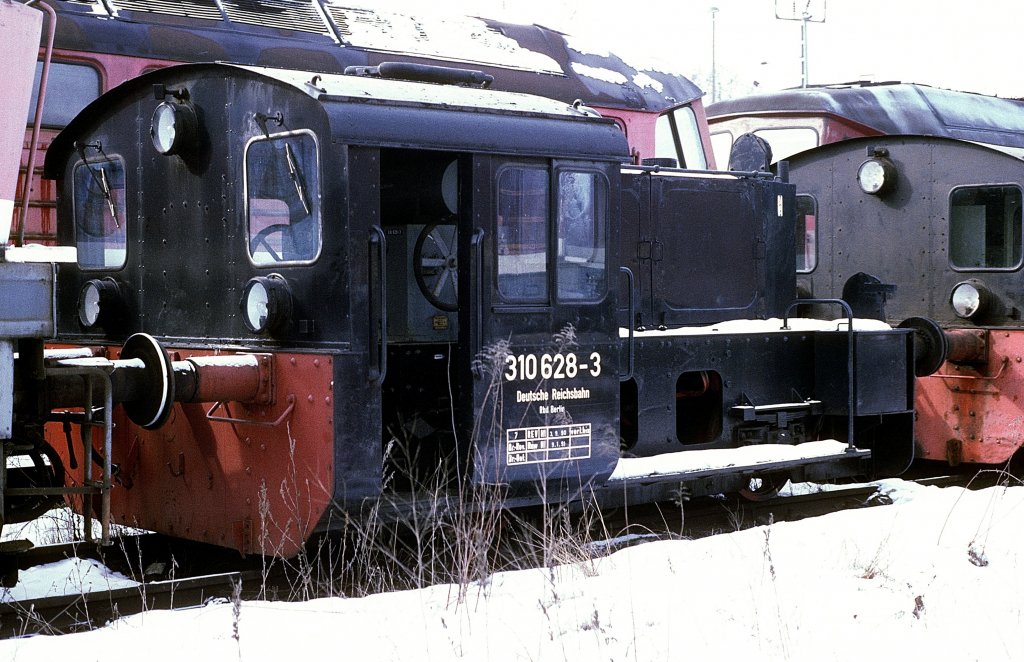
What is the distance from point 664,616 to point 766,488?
157 inches

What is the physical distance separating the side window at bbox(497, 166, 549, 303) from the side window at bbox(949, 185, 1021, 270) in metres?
4.96

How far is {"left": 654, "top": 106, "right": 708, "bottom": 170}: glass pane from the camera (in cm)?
1237

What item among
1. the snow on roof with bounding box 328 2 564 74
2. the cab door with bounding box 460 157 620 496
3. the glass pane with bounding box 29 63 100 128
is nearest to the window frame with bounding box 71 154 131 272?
the glass pane with bounding box 29 63 100 128

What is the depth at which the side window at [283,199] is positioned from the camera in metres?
6.18

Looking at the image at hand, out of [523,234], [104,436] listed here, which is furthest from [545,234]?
[104,436]

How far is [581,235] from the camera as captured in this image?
22.9ft

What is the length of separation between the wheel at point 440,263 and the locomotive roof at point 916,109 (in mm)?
7310

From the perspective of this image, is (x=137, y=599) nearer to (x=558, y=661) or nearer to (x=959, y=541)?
(x=558, y=661)

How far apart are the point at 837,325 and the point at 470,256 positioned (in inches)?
141

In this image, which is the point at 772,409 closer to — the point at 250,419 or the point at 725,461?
the point at 725,461

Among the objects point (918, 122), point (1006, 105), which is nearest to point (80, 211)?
point (918, 122)

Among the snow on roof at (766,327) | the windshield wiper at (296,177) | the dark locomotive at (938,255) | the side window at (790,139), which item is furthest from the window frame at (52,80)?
the side window at (790,139)

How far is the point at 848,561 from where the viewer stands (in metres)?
6.36

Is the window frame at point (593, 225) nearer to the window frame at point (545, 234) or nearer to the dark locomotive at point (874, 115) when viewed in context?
the window frame at point (545, 234)
